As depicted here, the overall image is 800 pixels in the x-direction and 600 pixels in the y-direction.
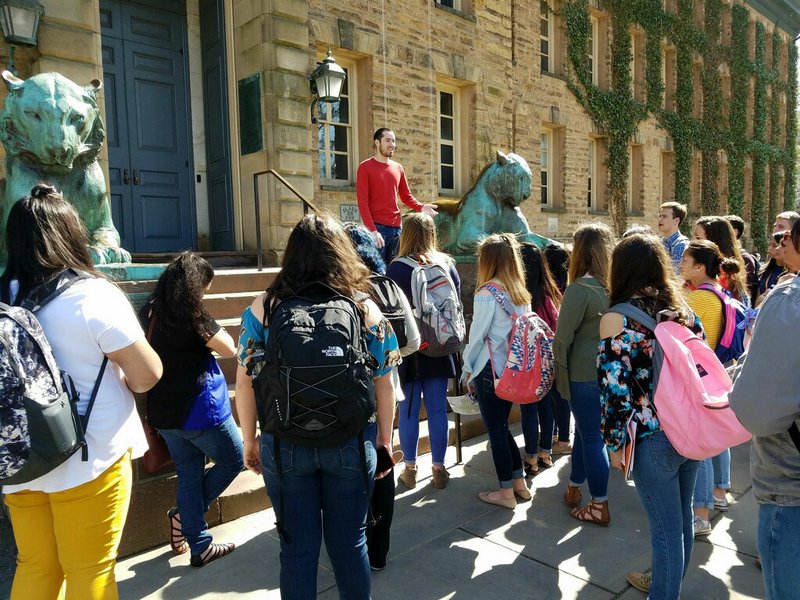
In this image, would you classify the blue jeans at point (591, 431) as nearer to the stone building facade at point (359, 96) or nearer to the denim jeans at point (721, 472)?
the denim jeans at point (721, 472)

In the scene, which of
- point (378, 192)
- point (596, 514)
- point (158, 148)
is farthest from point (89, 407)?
point (158, 148)

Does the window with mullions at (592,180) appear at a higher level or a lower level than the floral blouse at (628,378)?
higher

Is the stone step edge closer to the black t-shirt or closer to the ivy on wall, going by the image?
the black t-shirt

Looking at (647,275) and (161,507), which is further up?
(647,275)

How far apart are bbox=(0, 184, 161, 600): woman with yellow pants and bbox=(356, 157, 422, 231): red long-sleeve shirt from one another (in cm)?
424

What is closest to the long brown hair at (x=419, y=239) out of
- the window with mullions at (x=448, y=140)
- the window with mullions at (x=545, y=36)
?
the window with mullions at (x=448, y=140)

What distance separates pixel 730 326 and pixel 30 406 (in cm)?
350

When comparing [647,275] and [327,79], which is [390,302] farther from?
[327,79]

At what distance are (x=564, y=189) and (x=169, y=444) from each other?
12.4 meters

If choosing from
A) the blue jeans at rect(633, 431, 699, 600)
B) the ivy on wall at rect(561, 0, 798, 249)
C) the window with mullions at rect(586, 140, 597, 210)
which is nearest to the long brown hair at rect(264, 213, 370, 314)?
the blue jeans at rect(633, 431, 699, 600)

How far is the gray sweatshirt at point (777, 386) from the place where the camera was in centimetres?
164

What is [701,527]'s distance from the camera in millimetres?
3424

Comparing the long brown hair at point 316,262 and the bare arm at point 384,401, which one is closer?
the long brown hair at point 316,262

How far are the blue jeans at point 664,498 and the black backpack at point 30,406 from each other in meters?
2.18
